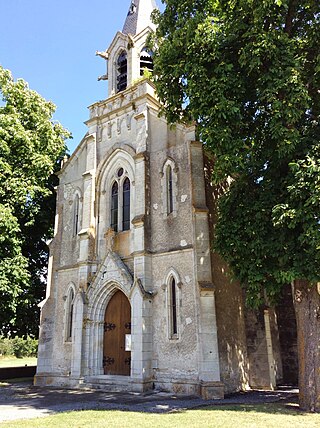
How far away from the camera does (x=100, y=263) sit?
54.5ft

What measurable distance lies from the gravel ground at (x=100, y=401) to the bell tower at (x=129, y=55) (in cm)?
1413

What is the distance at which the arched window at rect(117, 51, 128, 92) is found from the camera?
67.1 ft

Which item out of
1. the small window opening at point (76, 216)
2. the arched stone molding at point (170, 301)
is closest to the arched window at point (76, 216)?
the small window opening at point (76, 216)

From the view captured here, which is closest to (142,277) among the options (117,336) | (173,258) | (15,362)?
(173,258)

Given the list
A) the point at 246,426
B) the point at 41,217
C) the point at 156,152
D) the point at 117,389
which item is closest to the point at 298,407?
the point at 246,426

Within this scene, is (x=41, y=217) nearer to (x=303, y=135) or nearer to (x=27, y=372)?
(x=27, y=372)

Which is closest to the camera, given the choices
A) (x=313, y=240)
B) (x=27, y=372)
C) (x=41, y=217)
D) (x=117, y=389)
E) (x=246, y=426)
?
(x=246, y=426)

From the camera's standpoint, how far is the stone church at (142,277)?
13.7 m

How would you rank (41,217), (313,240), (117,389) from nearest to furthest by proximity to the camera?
(313,240) → (117,389) → (41,217)

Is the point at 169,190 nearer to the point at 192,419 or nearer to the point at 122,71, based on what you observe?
the point at 122,71

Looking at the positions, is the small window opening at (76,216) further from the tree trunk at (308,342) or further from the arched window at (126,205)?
the tree trunk at (308,342)

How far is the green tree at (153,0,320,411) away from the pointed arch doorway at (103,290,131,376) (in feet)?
20.0

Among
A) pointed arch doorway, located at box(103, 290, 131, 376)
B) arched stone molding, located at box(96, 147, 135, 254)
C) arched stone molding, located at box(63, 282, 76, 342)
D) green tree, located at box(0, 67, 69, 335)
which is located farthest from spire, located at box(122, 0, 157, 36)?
pointed arch doorway, located at box(103, 290, 131, 376)

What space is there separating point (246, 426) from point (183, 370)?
5.21 m
